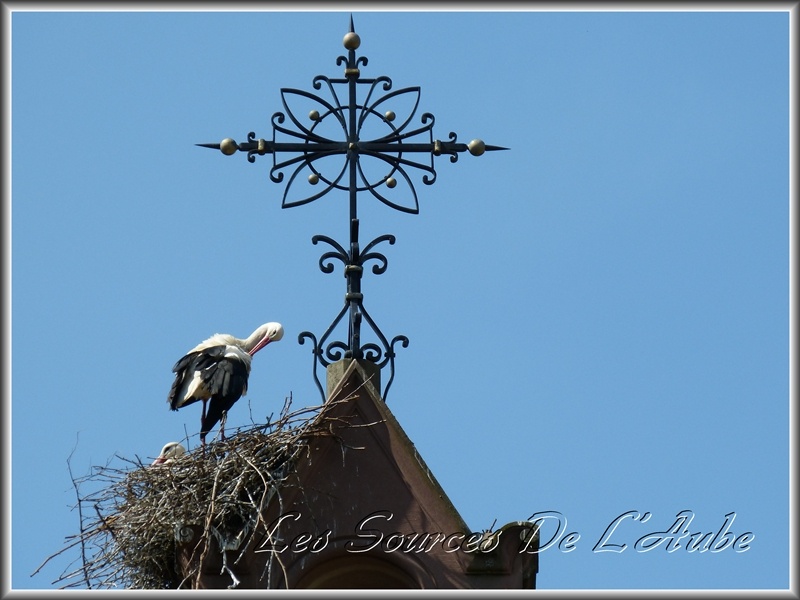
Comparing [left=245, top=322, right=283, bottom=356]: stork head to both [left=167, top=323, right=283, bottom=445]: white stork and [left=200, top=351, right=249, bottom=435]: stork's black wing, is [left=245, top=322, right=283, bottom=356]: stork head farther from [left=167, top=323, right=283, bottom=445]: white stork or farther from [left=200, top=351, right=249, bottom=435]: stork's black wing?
[left=200, top=351, right=249, bottom=435]: stork's black wing

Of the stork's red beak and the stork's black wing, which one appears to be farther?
the stork's red beak

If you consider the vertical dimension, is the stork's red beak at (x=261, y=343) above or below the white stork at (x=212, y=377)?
above

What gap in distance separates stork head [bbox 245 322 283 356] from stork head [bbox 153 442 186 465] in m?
1.05

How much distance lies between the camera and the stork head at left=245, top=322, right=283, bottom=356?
1420 centimetres

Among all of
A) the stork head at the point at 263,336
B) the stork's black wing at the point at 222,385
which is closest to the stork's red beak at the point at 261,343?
the stork head at the point at 263,336

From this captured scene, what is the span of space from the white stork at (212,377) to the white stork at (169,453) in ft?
0.61

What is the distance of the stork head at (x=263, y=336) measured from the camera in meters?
14.2

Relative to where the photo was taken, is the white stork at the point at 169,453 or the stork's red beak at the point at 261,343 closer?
the white stork at the point at 169,453

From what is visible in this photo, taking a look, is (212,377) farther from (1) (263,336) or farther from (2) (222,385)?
(1) (263,336)

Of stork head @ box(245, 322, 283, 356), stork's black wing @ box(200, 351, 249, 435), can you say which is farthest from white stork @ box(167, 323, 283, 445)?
stork head @ box(245, 322, 283, 356)

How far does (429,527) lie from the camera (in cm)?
1093

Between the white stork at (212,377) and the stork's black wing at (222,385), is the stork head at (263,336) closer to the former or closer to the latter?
the white stork at (212,377)

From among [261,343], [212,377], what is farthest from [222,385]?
[261,343]

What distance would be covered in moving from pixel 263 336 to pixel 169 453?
1614mm
